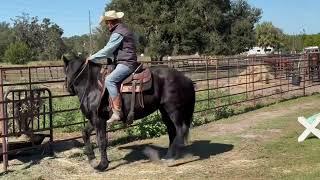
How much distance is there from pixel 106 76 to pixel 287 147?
3600mm

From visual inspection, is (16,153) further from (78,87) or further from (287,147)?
(287,147)

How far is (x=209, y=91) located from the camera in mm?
17969

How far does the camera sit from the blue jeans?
7.61 m

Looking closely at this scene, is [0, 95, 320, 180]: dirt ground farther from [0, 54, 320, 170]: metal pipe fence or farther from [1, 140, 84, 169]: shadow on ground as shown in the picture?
[0, 54, 320, 170]: metal pipe fence

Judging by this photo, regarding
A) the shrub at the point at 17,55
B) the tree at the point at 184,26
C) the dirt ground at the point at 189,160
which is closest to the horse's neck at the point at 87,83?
the dirt ground at the point at 189,160

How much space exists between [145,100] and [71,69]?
1.24 meters

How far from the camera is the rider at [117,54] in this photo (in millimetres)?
7605

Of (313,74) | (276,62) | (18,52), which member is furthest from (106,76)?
(18,52)

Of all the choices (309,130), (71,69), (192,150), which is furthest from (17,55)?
(71,69)

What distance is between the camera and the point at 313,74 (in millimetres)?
21359

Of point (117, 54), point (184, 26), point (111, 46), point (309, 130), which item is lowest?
point (309, 130)

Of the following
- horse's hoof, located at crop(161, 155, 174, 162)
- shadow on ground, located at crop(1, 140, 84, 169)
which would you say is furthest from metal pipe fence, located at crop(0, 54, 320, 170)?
horse's hoof, located at crop(161, 155, 174, 162)

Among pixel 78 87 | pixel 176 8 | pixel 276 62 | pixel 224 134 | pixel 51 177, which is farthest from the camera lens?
pixel 176 8

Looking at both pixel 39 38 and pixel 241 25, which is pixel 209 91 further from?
pixel 39 38
